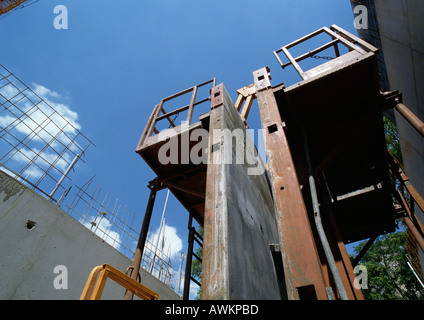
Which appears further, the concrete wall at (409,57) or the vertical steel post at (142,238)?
the concrete wall at (409,57)

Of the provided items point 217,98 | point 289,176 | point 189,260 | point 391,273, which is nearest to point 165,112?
point 217,98

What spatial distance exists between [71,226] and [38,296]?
1.51 metres

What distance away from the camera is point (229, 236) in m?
2.06

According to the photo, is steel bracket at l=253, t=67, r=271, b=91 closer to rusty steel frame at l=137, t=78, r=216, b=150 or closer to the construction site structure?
the construction site structure

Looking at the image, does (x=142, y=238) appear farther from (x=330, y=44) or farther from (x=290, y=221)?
(x=330, y=44)

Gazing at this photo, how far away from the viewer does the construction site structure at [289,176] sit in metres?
2.11

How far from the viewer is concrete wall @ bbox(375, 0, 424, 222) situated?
5352 mm

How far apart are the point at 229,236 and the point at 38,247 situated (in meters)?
4.74

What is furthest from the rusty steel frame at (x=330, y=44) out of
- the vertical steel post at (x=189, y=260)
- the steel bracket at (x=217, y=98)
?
the vertical steel post at (x=189, y=260)

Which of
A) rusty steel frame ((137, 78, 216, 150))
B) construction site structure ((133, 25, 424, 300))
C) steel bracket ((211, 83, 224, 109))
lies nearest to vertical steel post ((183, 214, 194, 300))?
construction site structure ((133, 25, 424, 300))

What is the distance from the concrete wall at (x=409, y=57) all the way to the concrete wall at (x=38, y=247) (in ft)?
29.5

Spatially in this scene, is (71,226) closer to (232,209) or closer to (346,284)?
(232,209)

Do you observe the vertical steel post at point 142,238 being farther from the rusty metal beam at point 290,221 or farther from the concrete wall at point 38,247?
the rusty metal beam at point 290,221

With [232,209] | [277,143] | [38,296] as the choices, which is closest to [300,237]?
[232,209]
